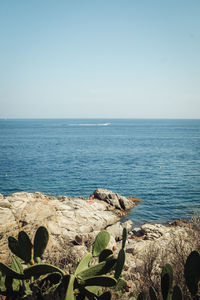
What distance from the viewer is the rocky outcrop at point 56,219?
12724 mm

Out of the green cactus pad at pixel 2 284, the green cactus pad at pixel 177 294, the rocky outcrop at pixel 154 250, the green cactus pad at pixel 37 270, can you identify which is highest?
the green cactus pad at pixel 37 270

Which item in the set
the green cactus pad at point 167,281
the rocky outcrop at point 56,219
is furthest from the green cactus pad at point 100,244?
the rocky outcrop at point 56,219

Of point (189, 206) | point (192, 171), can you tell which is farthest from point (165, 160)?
point (189, 206)

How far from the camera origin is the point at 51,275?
3221 mm

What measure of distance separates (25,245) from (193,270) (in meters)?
2.30

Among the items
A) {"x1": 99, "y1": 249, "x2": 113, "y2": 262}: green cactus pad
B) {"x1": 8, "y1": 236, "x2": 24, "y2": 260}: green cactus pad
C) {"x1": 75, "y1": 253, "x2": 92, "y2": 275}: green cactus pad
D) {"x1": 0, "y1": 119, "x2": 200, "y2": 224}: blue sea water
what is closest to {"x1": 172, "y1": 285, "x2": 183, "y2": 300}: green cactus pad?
{"x1": 99, "y1": 249, "x2": 113, "y2": 262}: green cactus pad

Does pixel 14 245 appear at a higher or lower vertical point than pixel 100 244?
higher

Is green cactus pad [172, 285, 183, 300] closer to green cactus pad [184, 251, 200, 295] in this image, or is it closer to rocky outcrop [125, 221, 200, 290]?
green cactus pad [184, 251, 200, 295]

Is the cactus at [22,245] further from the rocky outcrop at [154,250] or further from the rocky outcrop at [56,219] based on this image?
the rocky outcrop at [56,219]

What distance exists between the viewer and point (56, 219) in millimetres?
15555

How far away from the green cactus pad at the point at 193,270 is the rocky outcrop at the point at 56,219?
726 cm

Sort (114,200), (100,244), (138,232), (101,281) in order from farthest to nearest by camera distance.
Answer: (114,200), (138,232), (100,244), (101,281)

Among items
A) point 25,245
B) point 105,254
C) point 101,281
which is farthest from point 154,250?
point 25,245

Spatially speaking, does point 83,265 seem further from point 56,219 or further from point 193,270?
point 56,219
